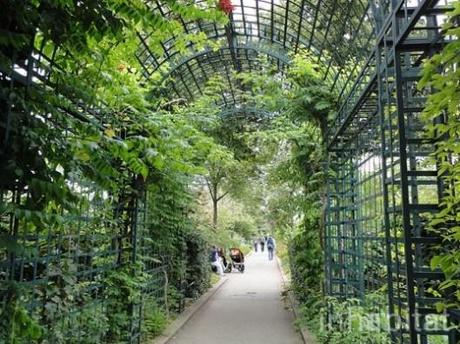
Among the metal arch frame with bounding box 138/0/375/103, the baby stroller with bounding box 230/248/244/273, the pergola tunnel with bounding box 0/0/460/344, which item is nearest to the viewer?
the pergola tunnel with bounding box 0/0/460/344

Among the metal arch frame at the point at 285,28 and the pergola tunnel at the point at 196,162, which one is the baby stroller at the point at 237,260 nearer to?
the pergola tunnel at the point at 196,162

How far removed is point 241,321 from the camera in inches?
381

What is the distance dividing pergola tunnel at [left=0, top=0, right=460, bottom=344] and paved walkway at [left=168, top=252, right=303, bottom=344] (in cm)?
56

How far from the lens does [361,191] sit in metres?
6.62

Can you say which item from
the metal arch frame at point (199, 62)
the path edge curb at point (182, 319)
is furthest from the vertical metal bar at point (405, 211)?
the metal arch frame at point (199, 62)

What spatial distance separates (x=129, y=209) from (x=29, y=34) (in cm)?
400

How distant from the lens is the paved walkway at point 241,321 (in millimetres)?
7961

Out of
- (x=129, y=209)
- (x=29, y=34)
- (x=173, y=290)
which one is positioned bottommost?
(x=173, y=290)

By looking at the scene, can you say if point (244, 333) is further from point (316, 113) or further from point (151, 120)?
point (151, 120)

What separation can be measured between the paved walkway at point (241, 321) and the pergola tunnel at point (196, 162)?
0.56 metres

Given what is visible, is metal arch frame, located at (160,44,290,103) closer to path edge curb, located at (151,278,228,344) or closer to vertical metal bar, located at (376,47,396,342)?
path edge curb, located at (151,278,228,344)

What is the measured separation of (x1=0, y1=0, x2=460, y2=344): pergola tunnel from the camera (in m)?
2.35

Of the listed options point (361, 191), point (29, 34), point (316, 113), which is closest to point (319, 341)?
point (361, 191)

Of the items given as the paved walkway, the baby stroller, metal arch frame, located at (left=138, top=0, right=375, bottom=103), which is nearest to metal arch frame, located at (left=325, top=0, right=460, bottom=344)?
metal arch frame, located at (left=138, top=0, right=375, bottom=103)
